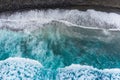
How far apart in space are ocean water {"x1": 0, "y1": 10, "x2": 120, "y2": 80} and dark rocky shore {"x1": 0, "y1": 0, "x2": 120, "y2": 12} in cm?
6

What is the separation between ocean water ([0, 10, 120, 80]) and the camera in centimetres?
322

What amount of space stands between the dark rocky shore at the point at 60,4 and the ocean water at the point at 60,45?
2.4 inches

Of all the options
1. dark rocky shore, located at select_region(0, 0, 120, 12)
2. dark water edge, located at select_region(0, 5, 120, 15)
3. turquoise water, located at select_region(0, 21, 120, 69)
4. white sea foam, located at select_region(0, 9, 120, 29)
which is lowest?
turquoise water, located at select_region(0, 21, 120, 69)

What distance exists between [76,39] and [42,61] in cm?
40

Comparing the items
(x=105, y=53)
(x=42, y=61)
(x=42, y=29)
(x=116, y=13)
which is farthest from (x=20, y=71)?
(x=116, y=13)

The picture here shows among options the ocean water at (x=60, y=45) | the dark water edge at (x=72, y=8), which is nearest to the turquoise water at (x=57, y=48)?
the ocean water at (x=60, y=45)

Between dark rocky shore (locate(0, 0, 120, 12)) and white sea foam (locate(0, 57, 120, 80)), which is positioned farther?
dark rocky shore (locate(0, 0, 120, 12))

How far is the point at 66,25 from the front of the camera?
11.3 feet

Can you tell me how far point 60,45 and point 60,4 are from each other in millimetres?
457

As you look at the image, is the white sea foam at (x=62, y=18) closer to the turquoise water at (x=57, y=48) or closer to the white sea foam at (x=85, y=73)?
the turquoise water at (x=57, y=48)

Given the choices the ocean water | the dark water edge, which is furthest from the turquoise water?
the dark water edge

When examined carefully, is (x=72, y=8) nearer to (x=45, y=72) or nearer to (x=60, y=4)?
(x=60, y=4)

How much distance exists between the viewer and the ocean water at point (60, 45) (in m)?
3.22

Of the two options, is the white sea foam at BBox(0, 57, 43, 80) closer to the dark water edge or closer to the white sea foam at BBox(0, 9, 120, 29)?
the white sea foam at BBox(0, 9, 120, 29)
